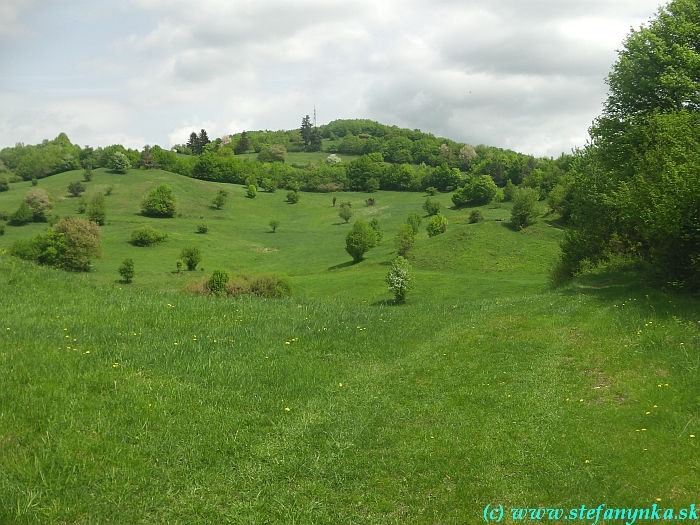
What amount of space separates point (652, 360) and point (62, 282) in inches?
743

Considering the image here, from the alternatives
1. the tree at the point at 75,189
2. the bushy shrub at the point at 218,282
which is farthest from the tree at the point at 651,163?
the tree at the point at 75,189

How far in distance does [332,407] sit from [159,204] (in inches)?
4777

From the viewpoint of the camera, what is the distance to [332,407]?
10.2 m

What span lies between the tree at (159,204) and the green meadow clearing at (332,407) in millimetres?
106625

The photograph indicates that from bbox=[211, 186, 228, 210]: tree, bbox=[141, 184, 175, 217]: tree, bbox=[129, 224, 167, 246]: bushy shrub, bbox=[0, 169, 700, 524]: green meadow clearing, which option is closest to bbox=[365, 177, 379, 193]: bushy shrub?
bbox=[211, 186, 228, 210]: tree

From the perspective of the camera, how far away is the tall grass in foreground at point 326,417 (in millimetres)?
7008

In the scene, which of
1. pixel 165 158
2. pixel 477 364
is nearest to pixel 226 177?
pixel 165 158

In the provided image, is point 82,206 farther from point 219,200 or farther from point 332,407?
point 332,407

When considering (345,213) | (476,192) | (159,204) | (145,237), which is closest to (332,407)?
(145,237)

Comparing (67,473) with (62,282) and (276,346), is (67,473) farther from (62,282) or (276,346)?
(62,282)

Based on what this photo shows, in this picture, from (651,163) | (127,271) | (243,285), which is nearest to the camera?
(651,163)

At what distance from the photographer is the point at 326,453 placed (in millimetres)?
8359

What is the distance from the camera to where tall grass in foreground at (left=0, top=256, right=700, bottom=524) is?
701 centimetres

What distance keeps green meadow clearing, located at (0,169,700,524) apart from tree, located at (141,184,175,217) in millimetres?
106625
